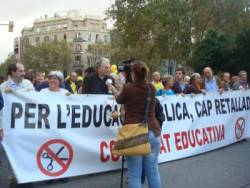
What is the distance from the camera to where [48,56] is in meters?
97.7

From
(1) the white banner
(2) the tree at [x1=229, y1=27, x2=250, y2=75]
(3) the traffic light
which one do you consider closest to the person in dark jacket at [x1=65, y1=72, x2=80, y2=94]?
(1) the white banner

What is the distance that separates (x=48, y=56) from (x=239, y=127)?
290 ft

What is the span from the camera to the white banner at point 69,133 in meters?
6.70

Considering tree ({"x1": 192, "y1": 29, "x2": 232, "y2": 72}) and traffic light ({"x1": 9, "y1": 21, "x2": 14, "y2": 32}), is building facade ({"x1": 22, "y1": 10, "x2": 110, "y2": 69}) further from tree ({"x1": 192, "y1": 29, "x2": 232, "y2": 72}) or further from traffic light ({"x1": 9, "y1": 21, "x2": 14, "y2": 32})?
tree ({"x1": 192, "y1": 29, "x2": 232, "y2": 72})

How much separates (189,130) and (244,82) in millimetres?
4712

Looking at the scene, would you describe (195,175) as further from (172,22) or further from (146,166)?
(172,22)

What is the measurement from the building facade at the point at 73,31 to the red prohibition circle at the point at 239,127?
117 metres

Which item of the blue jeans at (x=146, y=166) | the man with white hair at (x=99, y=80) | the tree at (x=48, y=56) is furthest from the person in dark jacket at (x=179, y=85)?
the tree at (x=48, y=56)

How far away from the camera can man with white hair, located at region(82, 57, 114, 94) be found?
8086 millimetres

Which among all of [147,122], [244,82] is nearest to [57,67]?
[244,82]

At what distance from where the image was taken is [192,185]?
24.1 ft

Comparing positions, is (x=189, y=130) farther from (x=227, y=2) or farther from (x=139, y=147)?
(x=227, y=2)

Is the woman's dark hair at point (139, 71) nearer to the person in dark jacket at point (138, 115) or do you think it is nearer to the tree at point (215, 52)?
the person in dark jacket at point (138, 115)

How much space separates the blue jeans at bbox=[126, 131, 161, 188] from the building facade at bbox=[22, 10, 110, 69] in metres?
122
